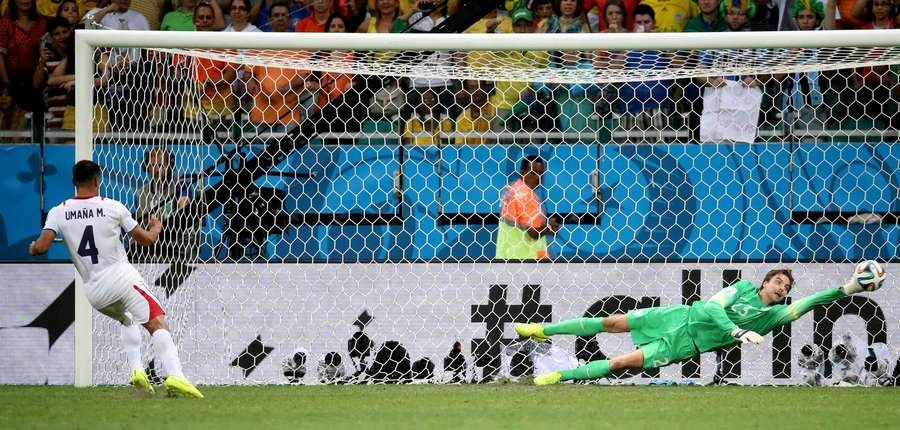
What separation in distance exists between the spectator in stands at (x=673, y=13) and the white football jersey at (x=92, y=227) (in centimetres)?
562

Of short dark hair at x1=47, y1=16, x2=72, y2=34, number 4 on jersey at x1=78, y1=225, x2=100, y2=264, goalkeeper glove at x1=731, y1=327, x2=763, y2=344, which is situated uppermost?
short dark hair at x1=47, y1=16, x2=72, y2=34

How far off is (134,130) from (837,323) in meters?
5.15

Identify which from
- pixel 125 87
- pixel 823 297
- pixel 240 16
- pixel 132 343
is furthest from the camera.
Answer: pixel 240 16

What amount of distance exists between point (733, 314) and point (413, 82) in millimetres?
3248

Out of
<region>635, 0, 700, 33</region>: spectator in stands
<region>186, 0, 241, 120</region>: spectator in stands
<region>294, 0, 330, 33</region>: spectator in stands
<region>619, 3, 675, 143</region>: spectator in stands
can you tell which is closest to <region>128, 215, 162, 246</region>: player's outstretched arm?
<region>186, 0, 241, 120</region>: spectator in stands

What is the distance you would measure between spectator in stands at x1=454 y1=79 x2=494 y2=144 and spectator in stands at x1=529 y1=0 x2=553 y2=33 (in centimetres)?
121

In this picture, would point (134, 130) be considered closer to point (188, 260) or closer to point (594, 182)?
point (188, 260)

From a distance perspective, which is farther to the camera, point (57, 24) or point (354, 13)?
point (354, 13)

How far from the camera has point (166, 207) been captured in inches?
351

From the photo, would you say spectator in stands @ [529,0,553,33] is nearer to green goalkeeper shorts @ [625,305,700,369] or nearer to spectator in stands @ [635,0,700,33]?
spectator in stands @ [635,0,700,33]

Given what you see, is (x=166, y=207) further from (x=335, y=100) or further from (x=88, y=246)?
(x=88, y=246)

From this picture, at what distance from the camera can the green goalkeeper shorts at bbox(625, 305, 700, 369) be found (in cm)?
795

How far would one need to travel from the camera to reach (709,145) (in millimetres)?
9375

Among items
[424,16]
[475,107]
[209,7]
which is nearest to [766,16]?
[475,107]
